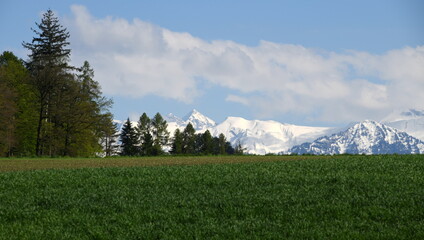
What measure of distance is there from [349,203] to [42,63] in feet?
223

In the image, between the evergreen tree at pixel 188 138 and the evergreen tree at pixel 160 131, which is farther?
the evergreen tree at pixel 188 138

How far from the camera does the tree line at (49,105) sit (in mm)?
72500

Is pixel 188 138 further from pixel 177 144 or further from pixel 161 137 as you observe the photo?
pixel 161 137

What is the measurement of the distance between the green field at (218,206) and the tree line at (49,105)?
1796 inches

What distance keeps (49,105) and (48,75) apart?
5.43 m

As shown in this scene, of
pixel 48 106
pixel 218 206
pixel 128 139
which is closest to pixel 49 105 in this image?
pixel 48 106

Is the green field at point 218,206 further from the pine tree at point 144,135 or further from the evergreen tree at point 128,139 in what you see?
the pine tree at point 144,135

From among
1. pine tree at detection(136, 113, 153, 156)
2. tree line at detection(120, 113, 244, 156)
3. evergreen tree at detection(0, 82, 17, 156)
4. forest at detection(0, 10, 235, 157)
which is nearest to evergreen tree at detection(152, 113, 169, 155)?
Result: tree line at detection(120, 113, 244, 156)

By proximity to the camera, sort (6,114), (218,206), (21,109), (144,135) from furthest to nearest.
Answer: (144,135) → (21,109) → (6,114) → (218,206)

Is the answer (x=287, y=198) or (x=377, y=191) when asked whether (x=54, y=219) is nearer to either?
(x=287, y=198)

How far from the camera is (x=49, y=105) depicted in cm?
7444

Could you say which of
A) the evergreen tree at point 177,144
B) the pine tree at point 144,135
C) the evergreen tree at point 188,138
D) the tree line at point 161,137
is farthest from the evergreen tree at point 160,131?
the evergreen tree at point 188,138

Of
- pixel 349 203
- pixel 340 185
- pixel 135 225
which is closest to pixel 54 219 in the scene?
pixel 135 225

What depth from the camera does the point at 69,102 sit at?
7719 centimetres
